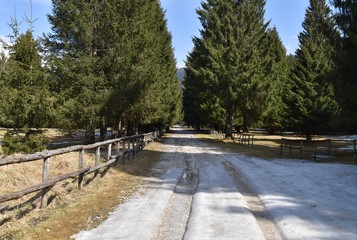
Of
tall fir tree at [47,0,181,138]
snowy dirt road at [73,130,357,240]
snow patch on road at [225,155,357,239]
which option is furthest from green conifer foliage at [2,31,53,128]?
snow patch on road at [225,155,357,239]

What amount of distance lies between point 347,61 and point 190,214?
12.9 meters

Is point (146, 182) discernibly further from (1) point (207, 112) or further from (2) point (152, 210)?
(1) point (207, 112)

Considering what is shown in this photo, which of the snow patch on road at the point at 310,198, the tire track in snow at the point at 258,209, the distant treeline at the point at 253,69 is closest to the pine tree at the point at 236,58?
the distant treeline at the point at 253,69

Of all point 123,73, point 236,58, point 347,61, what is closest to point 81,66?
point 123,73

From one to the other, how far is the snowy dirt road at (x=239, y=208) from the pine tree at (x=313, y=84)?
69.8ft

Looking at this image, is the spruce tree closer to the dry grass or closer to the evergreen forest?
the evergreen forest

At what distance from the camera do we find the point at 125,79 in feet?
69.1

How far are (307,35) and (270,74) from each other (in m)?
5.80

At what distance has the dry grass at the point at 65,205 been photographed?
6.34 meters

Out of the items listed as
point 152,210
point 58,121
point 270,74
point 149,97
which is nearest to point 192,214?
point 152,210

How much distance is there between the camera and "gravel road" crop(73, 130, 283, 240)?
608cm

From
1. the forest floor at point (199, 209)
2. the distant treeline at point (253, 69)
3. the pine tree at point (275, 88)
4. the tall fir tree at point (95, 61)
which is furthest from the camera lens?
the pine tree at point (275, 88)

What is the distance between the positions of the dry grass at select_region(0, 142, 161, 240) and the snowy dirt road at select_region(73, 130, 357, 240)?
17.1 inches

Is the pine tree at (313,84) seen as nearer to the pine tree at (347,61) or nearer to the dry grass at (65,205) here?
the pine tree at (347,61)
